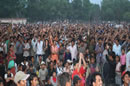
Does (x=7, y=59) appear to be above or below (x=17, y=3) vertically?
below

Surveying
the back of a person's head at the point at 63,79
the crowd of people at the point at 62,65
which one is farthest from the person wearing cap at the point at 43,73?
the back of a person's head at the point at 63,79

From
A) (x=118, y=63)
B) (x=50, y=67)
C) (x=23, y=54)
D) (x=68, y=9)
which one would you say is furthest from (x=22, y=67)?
(x=68, y=9)

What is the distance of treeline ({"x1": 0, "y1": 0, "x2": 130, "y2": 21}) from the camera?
65438 millimetres

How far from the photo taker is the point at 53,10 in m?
86.9

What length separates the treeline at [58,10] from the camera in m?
65.4

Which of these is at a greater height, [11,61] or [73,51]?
[11,61]

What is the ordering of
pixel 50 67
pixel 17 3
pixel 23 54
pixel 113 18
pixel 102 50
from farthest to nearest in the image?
1. pixel 113 18
2. pixel 17 3
3. pixel 23 54
4. pixel 102 50
5. pixel 50 67

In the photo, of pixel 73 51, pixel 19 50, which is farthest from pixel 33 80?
pixel 19 50

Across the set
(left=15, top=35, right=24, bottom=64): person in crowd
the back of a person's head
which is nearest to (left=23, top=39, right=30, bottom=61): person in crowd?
(left=15, top=35, right=24, bottom=64): person in crowd

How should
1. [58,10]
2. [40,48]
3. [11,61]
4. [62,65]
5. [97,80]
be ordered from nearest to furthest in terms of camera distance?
[97,80] < [11,61] < [62,65] < [40,48] < [58,10]

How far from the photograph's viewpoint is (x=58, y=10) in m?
90.9

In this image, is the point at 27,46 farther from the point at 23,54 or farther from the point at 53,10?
the point at 53,10

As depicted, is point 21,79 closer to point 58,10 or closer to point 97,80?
point 97,80

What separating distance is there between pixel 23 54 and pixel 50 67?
3550 millimetres
